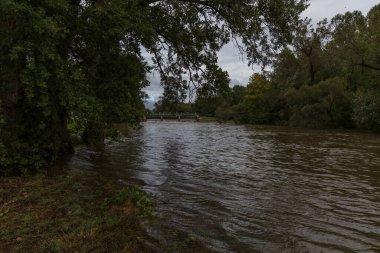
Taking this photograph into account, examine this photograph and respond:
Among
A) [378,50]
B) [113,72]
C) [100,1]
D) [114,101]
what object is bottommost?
[114,101]

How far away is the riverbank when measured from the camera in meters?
5.75

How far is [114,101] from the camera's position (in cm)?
1224

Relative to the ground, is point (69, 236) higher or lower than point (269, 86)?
lower

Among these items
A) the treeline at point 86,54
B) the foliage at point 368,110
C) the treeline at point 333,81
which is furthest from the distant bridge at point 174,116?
the treeline at point 86,54

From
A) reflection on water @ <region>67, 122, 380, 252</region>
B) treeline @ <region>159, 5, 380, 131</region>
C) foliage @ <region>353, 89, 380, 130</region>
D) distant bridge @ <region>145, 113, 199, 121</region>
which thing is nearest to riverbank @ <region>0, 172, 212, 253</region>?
reflection on water @ <region>67, 122, 380, 252</region>

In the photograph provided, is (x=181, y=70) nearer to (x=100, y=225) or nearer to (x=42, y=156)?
(x=42, y=156)

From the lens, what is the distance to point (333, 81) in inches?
1948

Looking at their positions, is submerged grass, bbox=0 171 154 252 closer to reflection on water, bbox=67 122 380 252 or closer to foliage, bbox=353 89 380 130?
reflection on water, bbox=67 122 380 252

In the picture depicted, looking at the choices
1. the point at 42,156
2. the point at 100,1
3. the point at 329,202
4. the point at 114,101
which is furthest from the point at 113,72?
the point at 329,202

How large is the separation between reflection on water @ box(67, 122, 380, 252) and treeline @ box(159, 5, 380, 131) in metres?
16.3

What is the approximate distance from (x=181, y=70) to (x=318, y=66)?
42.3 m

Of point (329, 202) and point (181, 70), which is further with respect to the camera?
point (181, 70)

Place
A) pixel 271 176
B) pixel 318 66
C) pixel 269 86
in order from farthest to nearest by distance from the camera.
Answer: pixel 269 86 → pixel 318 66 → pixel 271 176

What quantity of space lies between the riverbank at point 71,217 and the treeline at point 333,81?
81.4ft
